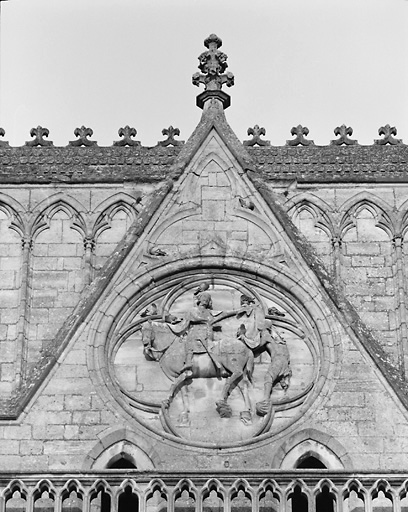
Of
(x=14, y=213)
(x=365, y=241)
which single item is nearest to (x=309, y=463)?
(x=365, y=241)

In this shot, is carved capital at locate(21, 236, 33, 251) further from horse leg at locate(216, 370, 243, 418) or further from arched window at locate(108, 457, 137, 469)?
arched window at locate(108, 457, 137, 469)

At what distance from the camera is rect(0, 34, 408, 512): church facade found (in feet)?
87.2

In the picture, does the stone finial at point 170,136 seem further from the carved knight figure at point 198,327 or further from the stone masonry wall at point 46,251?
the carved knight figure at point 198,327

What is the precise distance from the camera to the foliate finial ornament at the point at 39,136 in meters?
30.5

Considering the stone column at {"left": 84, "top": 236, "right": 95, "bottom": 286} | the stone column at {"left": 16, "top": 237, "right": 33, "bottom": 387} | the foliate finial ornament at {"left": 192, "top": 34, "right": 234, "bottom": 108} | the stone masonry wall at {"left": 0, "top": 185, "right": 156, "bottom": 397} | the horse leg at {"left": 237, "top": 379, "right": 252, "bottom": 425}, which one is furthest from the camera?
the foliate finial ornament at {"left": 192, "top": 34, "right": 234, "bottom": 108}

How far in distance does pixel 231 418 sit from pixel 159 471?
1.71 meters

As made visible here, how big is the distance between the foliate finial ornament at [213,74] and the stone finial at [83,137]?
1486 millimetres

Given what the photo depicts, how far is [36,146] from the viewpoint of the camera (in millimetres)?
30484

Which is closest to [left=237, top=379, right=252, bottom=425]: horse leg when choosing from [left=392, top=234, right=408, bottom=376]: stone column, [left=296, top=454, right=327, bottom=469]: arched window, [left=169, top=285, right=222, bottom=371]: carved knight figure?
[left=169, top=285, right=222, bottom=371]: carved knight figure

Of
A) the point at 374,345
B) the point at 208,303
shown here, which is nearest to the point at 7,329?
the point at 208,303

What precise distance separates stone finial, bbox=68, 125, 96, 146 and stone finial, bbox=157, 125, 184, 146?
0.84m

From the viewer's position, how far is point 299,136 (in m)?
30.7

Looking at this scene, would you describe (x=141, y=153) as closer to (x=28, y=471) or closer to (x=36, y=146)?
(x=36, y=146)

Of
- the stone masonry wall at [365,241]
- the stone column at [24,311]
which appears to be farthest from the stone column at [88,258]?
the stone masonry wall at [365,241]
